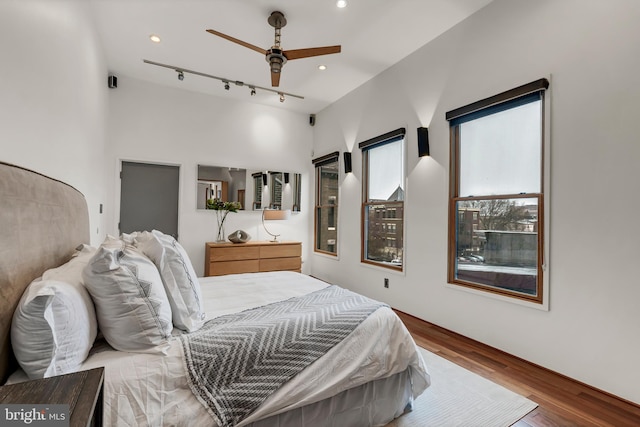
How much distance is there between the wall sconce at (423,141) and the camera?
3.27m

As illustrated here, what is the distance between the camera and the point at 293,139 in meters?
5.43

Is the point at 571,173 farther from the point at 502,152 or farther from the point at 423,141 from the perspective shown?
the point at 423,141

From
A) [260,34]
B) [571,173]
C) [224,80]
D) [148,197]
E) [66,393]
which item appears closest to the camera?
[66,393]

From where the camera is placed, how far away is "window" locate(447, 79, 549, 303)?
243 centimetres

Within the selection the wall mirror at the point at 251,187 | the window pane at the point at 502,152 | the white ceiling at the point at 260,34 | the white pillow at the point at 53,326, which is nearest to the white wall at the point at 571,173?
the window pane at the point at 502,152

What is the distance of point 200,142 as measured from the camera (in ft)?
15.4

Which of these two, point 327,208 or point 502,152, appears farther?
point 327,208

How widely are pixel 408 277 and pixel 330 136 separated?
109 inches

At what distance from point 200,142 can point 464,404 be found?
457 centimetres

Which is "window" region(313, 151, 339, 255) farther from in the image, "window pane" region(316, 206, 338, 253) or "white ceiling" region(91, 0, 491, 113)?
"white ceiling" region(91, 0, 491, 113)

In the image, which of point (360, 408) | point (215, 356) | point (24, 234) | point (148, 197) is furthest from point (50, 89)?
point (148, 197)

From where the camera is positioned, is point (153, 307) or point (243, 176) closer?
point (153, 307)

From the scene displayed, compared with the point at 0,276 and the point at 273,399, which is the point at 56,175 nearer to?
the point at 0,276

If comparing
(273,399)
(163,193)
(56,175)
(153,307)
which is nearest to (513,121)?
(273,399)
